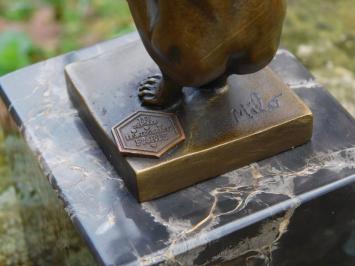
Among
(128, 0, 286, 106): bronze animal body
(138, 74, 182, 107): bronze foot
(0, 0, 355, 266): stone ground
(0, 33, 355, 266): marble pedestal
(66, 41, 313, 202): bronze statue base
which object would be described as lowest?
(0, 0, 355, 266): stone ground

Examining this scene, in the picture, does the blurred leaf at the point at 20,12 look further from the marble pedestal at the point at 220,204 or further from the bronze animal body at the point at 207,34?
the bronze animal body at the point at 207,34

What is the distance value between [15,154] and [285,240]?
742mm

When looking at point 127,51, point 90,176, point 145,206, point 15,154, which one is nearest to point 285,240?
point 145,206

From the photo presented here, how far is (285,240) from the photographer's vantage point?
1.65m

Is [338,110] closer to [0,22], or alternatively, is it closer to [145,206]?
[145,206]

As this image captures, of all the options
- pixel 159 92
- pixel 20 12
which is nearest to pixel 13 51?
pixel 20 12

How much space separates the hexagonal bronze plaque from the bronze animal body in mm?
89

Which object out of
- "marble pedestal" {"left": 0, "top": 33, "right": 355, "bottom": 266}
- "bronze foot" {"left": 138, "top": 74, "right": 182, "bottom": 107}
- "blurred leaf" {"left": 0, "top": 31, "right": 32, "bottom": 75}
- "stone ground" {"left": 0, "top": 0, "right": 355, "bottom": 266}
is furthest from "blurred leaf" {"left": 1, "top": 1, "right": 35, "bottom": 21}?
"bronze foot" {"left": 138, "top": 74, "right": 182, "bottom": 107}

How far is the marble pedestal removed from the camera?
153 centimetres

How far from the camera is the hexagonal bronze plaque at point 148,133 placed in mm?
1580
